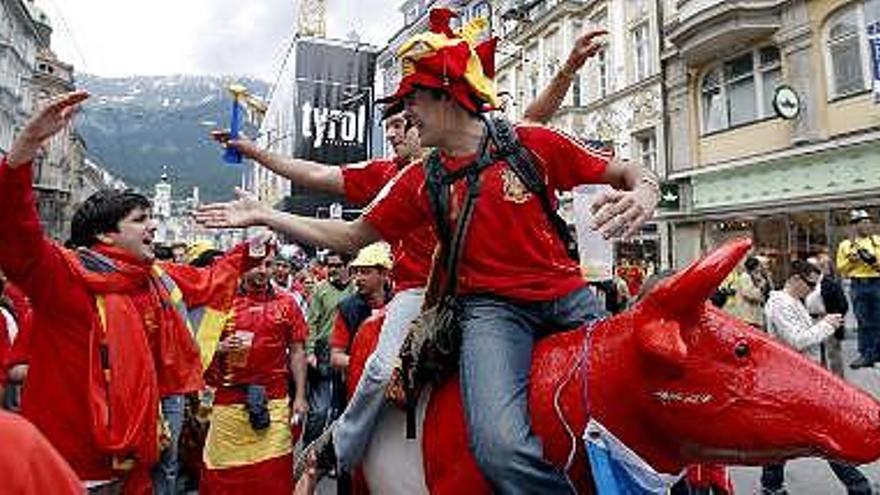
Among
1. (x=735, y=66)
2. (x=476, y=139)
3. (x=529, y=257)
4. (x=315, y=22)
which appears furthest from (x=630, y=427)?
(x=315, y=22)

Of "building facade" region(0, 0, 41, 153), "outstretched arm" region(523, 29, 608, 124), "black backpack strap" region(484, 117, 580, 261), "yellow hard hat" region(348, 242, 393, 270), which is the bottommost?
"yellow hard hat" region(348, 242, 393, 270)

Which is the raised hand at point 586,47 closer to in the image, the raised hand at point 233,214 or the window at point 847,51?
the raised hand at point 233,214

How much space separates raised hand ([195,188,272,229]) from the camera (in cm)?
289

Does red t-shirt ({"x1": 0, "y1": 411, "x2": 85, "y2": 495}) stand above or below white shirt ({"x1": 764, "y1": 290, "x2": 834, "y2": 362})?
above

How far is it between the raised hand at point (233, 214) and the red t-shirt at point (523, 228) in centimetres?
74

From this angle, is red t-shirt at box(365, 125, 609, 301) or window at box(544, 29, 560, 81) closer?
red t-shirt at box(365, 125, 609, 301)

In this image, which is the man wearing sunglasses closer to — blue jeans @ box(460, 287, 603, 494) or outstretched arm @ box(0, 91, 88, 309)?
blue jeans @ box(460, 287, 603, 494)

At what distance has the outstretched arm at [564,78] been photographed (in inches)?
135

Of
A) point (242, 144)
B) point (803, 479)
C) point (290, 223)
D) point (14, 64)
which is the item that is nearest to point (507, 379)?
point (290, 223)

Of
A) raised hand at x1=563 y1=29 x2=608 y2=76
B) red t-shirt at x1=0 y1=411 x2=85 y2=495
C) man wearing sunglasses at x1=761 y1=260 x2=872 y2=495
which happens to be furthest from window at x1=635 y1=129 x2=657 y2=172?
red t-shirt at x1=0 y1=411 x2=85 y2=495

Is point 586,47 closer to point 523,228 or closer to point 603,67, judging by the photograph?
point 523,228

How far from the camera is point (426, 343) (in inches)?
111

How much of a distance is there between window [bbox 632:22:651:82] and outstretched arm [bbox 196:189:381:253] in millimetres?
24910

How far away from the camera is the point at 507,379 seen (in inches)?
101
